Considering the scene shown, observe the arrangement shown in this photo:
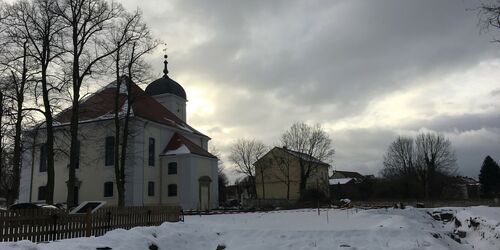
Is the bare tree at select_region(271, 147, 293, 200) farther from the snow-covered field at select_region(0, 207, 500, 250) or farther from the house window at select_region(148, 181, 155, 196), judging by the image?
the snow-covered field at select_region(0, 207, 500, 250)

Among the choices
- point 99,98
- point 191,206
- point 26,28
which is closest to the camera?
point 26,28

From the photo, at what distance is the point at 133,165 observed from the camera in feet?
163

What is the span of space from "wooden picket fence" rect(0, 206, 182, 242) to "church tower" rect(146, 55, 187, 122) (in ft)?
152

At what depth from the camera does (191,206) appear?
173 feet

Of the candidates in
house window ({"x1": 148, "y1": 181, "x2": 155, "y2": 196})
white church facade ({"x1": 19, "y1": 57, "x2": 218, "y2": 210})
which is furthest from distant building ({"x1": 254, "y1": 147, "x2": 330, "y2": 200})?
house window ({"x1": 148, "y1": 181, "x2": 155, "y2": 196})

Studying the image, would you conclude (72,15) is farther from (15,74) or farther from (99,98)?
(99,98)

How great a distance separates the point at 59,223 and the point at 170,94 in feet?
168

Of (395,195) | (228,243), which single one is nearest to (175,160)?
(395,195)

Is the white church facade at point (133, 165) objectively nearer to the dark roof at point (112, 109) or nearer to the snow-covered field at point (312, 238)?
the dark roof at point (112, 109)

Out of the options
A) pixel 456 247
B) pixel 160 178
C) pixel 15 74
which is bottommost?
pixel 456 247

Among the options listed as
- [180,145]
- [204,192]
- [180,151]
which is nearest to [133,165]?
[180,151]

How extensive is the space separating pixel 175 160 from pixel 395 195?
97.8 feet

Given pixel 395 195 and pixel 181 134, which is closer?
pixel 181 134

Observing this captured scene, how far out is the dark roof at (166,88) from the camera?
2672 inches
